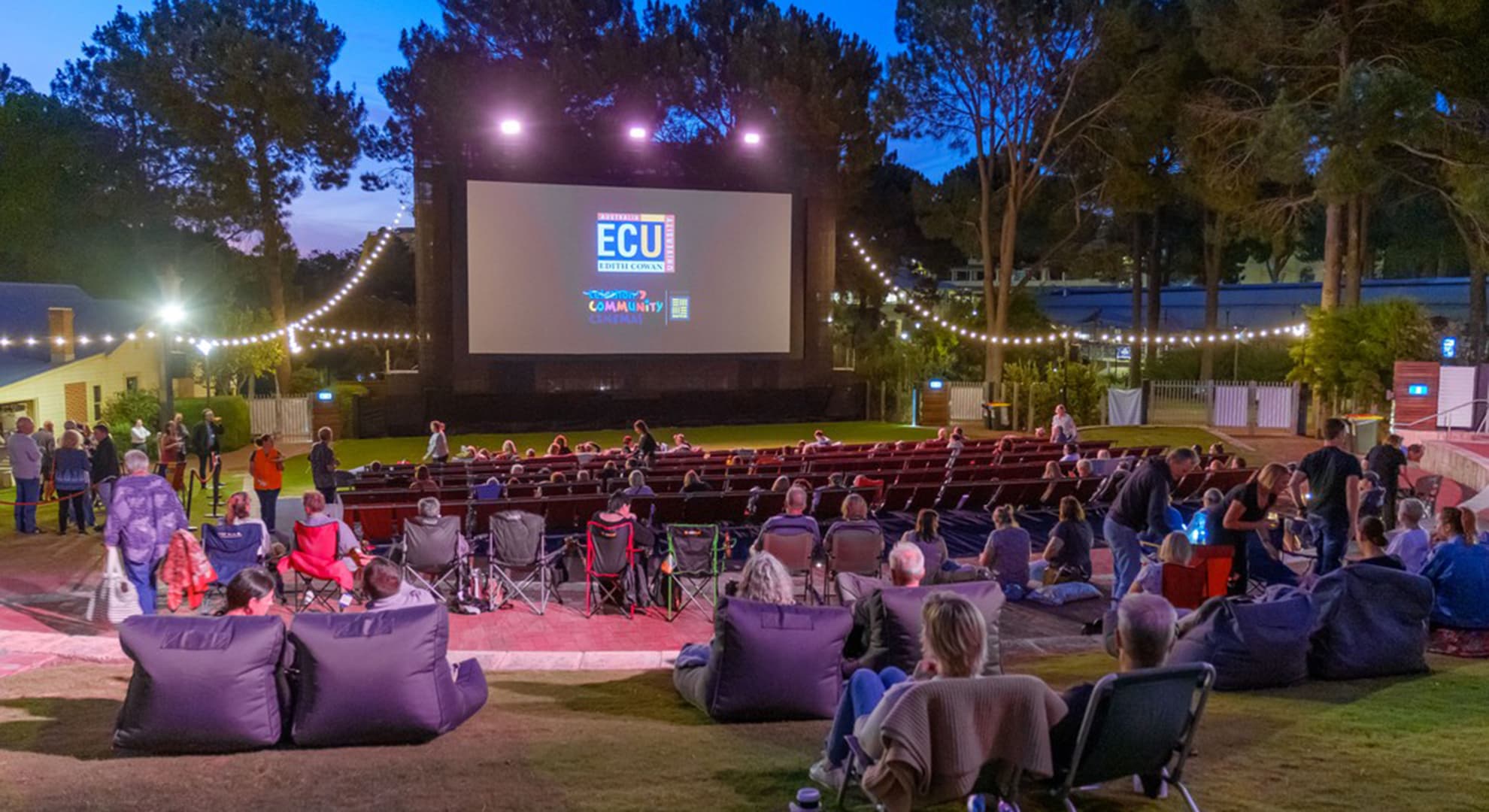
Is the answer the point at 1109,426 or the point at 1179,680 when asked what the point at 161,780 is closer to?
the point at 1179,680

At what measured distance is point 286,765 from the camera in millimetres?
3803

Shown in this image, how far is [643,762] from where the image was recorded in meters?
3.83

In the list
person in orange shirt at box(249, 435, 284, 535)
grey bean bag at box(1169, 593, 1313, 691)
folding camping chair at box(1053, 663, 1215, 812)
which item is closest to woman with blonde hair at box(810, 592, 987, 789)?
folding camping chair at box(1053, 663, 1215, 812)

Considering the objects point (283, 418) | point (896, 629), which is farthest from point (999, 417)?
point (896, 629)

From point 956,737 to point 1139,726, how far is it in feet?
2.10

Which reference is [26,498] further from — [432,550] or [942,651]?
[942,651]

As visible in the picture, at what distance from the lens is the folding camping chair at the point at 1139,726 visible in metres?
3.20

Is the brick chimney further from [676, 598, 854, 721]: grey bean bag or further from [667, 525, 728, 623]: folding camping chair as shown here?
[676, 598, 854, 721]: grey bean bag

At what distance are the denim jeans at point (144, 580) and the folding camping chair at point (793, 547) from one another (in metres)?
4.08

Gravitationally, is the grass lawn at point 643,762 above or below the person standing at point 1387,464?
below

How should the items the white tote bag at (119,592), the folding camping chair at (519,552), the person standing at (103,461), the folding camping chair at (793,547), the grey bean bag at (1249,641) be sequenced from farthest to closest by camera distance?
the person standing at (103,461) → the folding camping chair at (519,552) → the folding camping chair at (793,547) → the white tote bag at (119,592) → the grey bean bag at (1249,641)

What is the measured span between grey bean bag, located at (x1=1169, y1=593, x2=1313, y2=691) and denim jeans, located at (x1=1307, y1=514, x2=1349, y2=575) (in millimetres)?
2801

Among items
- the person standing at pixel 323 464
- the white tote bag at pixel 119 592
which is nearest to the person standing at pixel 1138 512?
the white tote bag at pixel 119 592

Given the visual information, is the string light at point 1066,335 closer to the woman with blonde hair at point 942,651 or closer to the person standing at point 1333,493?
the person standing at point 1333,493
